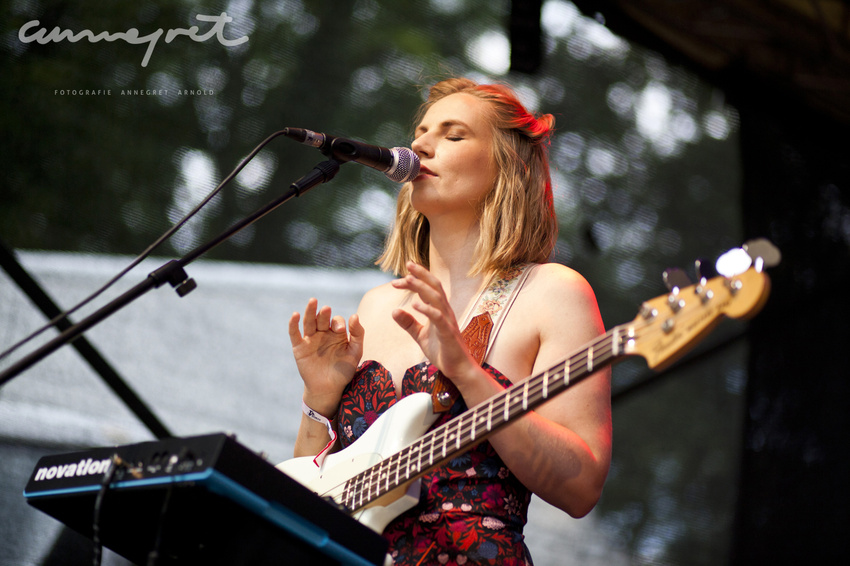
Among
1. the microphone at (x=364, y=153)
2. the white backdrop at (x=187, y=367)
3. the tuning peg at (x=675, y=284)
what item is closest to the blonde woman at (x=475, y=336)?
the microphone at (x=364, y=153)

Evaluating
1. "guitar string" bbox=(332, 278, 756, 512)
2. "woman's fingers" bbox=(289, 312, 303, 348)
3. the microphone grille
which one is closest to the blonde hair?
the microphone grille

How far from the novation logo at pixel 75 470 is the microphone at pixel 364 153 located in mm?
796

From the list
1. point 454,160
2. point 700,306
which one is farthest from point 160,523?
point 454,160

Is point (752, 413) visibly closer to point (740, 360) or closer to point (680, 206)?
point (740, 360)

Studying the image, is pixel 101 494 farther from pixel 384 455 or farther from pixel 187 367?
pixel 187 367

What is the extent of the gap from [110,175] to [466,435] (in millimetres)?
2866

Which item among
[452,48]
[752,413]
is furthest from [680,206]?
[452,48]

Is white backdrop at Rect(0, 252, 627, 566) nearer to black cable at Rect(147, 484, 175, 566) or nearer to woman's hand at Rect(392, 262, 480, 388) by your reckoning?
woman's hand at Rect(392, 262, 480, 388)

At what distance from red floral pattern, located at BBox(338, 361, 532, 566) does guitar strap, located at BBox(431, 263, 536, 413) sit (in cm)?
4

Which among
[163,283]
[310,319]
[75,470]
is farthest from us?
[310,319]

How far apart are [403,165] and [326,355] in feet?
1.65

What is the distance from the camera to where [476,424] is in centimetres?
141

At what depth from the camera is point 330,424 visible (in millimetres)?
1906

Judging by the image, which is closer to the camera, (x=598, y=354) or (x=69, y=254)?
(x=598, y=354)
